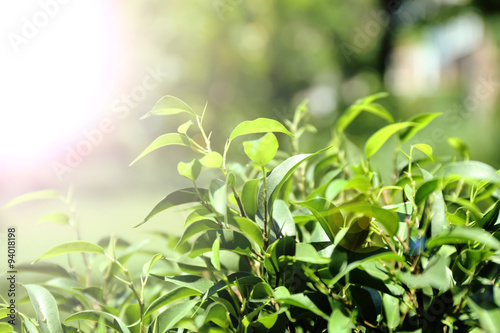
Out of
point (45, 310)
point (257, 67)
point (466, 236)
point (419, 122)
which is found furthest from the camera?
point (257, 67)

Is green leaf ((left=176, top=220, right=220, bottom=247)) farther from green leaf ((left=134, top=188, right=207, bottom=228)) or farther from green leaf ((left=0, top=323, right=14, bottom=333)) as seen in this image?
green leaf ((left=0, top=323, right=14, bottom=333))

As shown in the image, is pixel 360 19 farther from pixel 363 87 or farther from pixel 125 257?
pixel 125 257

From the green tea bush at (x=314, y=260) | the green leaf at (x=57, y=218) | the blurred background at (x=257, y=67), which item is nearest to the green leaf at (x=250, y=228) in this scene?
the green tea bush at (x=314, y=260)

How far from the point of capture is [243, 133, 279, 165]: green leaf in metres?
0.29

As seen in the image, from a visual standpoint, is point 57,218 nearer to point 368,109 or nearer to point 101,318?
point 101,318

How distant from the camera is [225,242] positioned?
0.98 ft

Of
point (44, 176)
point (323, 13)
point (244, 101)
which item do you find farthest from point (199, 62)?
point (44, 176)

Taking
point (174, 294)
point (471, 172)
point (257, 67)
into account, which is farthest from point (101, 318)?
point (257, 67)

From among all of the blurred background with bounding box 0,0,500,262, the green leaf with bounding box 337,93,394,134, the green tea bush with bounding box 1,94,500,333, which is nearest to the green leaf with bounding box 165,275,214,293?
the green tea bush with bounding box 1,94,500,333

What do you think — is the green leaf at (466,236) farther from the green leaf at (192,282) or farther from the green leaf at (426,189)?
the green leaf at (192,282)

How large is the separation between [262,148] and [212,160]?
4 cm

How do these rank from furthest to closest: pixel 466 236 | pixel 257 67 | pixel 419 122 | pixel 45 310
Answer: pixel 257 67, pixel 419 122, pixel 45 310, pixel 466 236

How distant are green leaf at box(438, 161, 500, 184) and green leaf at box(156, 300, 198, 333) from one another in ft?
0.64

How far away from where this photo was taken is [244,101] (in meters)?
6.43
